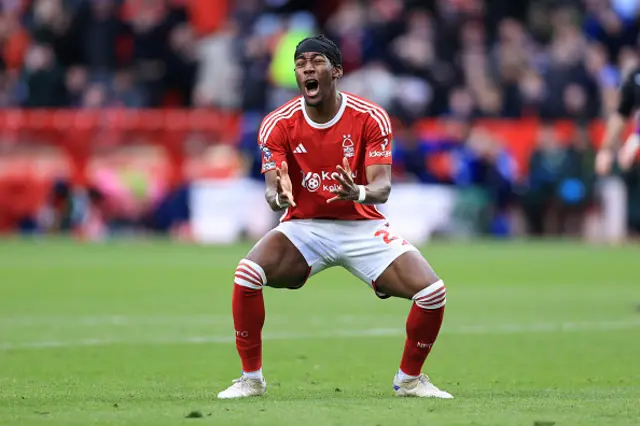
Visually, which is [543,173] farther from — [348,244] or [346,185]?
[346,185]

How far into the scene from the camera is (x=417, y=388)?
8242 mm

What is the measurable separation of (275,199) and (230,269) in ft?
34.3

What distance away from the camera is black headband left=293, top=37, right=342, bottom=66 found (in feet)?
27.0

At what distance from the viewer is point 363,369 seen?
382 inches

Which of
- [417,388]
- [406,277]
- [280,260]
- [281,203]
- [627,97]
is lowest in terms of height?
[417,388]

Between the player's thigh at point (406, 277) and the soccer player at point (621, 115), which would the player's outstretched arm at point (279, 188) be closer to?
the player's thigh at point (406, 277)

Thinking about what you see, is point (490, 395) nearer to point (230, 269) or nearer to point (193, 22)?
point (230, 269)

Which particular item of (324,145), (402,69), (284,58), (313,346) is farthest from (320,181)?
(402,69)

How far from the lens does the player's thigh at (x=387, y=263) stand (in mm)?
8266

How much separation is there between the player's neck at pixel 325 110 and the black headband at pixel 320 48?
221 millimetres

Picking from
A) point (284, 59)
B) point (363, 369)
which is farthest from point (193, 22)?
point (363, 369)

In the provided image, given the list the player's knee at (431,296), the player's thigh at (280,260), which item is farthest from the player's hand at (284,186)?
the player's knee at (431,296)

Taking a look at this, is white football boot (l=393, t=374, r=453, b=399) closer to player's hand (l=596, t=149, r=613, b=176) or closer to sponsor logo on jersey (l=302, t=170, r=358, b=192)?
sponsor logo on jersey (l=302, t=170, r=358, b=192)

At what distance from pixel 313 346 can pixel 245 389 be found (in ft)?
9.85
